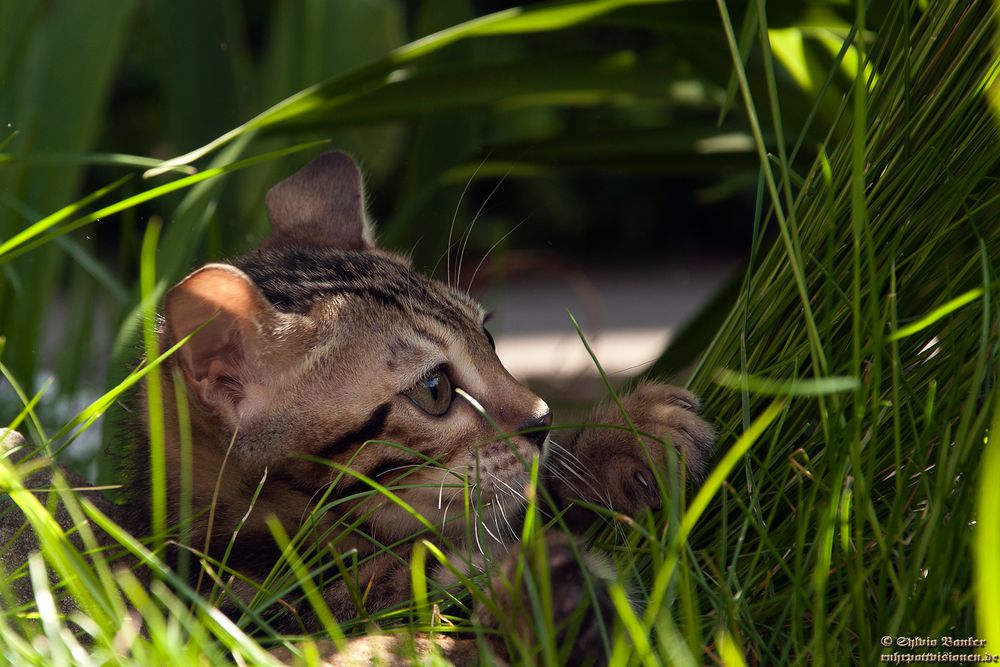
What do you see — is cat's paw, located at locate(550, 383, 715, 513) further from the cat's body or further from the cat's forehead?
the cat's forehead

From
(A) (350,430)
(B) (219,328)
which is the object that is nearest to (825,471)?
(A) (350,430)

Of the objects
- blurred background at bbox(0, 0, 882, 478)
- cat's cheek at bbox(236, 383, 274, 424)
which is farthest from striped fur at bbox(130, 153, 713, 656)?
blurred background at bbox(0, 0, 882, 478)

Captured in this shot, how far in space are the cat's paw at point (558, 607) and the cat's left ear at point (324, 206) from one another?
2.43 ft

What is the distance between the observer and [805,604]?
669 mm

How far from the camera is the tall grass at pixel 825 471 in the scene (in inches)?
24.5

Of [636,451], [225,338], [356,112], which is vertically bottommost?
[636,451]

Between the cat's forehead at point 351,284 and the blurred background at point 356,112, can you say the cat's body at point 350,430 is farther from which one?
the blurred background at point 356,112

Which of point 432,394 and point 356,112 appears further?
point 356,112

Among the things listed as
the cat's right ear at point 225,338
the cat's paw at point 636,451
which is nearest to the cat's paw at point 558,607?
the cat's paw at point 636,451

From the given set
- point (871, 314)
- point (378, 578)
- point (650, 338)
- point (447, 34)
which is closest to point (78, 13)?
point (447, 34)

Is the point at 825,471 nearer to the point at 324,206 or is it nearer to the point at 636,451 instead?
the point at 636,451

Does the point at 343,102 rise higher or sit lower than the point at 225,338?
higher

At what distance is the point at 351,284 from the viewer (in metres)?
1.12

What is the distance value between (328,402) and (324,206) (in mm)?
418
